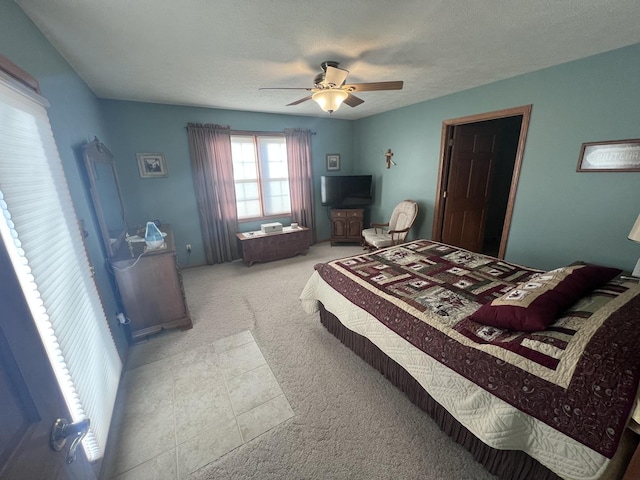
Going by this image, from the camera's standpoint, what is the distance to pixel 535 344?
1.13 metres

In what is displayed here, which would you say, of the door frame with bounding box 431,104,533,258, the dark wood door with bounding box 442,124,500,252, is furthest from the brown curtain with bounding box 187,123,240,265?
the dark wood door with bounding box 442,124,500,252

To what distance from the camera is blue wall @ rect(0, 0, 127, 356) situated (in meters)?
1.30

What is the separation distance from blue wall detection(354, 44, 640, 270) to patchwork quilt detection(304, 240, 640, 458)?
983 millimetres

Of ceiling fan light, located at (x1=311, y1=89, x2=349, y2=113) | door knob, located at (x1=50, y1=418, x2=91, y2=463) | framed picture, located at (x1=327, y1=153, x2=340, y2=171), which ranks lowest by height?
door knob, located at (x1=50, y1=418, x2=91, y2=463)

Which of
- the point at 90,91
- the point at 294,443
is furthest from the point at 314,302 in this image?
the point at 90,91

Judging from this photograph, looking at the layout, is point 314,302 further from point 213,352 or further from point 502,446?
point 502,446

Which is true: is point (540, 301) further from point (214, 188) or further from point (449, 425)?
point (214, 188)

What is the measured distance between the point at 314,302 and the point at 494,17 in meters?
2.49

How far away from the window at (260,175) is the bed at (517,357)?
292 cm

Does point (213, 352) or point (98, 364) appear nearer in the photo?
point (98, 364)

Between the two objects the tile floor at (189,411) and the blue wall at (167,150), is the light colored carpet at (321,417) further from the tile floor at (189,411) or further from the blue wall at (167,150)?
the blue wall at (167,150)

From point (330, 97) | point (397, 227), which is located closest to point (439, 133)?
point (397, 227)

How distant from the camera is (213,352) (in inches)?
84.4

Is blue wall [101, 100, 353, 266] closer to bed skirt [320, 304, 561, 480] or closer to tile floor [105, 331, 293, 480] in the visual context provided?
tile floor [105, 331, 293, 480]
